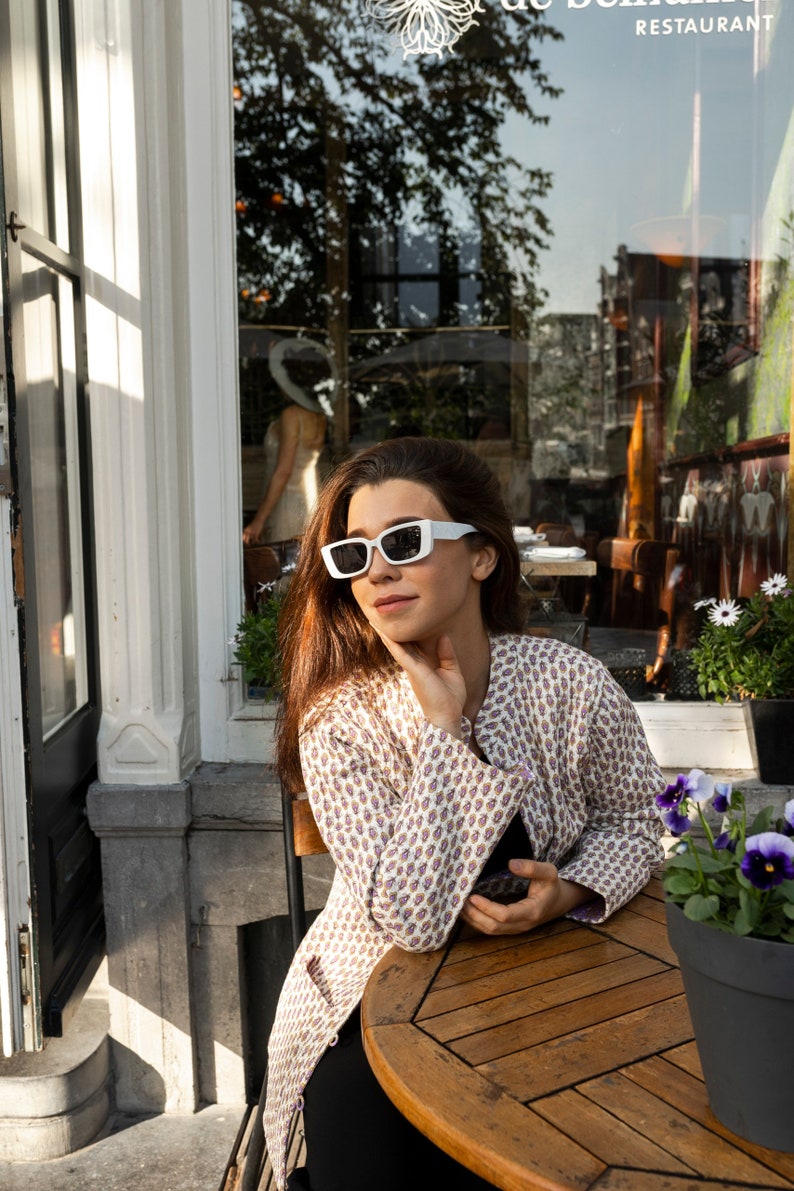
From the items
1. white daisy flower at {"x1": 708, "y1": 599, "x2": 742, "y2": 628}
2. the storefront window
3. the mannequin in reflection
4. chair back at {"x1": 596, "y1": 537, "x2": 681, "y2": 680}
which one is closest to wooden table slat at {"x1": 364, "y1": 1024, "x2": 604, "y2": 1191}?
the mannequin in reflection

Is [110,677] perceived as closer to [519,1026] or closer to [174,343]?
[174,343]

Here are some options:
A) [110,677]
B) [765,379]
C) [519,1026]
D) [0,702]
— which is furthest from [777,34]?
[519,1026]

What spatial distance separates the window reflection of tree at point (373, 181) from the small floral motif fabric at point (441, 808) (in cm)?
602

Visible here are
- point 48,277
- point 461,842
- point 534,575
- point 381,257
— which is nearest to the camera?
point 461,842

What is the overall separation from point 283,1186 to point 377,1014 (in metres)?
0.60

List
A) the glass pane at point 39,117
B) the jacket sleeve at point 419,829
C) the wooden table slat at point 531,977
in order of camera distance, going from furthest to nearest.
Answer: the glass pane at point 39,117, the jacket sleeve at point 419,829, the wooden table slat at point 531,977

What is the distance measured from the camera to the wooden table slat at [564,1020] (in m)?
1.17

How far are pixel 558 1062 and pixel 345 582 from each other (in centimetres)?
88

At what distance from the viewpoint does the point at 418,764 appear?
1.52 m

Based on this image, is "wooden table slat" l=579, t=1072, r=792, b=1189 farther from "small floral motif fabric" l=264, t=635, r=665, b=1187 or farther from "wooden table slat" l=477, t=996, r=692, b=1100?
"small floral motif fabric" l=264, t=635, r=665, b=1187

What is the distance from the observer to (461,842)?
1.50m

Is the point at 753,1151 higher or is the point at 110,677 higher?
the point at 110,677

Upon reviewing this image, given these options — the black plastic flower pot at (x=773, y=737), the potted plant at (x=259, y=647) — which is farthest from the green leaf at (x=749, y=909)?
the potted plant at (x=259, y=647)

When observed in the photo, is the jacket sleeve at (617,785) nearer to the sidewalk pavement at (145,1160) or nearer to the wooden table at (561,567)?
the sidewalk pavement at (145,1160)
